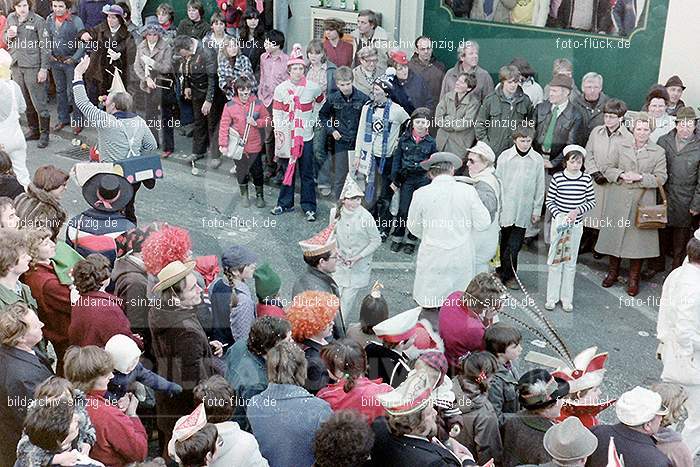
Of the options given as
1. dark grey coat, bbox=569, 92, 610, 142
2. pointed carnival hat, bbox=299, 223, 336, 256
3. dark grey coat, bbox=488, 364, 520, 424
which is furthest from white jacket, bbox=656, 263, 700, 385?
dark grey coat, bbox=569, 92, 610, 142

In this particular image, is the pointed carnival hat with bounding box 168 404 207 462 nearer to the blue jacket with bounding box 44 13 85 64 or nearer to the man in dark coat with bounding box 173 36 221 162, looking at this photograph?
the man in dark coat with bounding box 173 36 221 162

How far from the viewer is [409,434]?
445 cm

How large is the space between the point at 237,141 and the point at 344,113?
1.29 metres

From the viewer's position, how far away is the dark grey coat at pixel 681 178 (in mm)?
8570

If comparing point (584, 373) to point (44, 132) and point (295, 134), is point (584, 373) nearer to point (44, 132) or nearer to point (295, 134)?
point (295, 134)

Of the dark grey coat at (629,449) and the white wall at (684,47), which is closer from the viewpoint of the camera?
the dark grey coat at (629,449)

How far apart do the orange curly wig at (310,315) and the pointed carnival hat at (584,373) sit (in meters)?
1.37

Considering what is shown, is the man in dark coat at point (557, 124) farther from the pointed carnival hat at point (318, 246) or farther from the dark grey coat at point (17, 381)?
the dark grey coat at point (17, 381)

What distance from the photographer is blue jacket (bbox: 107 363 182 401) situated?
203 inches

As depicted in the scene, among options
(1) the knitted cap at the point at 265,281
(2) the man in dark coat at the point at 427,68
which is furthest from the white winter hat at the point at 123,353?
(2) the man in dark coat at the point at 427,68

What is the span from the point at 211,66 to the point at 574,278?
5.32m

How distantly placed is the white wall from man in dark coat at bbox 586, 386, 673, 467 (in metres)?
5.73

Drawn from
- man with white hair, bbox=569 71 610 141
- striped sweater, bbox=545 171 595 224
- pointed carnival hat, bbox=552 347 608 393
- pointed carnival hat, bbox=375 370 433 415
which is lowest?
pointed carnival hat, bbox=552 347 608 393

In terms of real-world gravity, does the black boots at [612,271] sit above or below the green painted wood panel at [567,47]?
below
